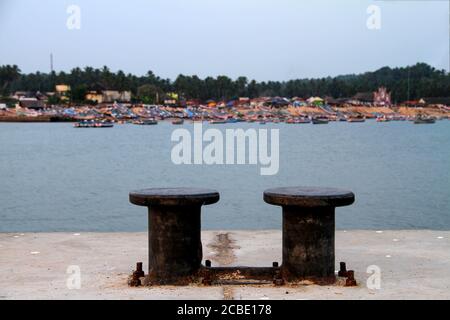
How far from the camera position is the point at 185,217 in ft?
27.7

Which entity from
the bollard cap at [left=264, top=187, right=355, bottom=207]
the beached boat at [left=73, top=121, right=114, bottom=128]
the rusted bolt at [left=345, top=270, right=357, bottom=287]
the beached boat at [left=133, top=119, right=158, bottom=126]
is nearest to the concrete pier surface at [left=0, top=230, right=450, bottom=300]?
the rusted bolt at [left=345, top=270, right=357, bottom=287]

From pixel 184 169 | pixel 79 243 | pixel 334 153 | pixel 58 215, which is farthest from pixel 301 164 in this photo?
pixel 79 243

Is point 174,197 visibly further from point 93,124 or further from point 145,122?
point 145,122

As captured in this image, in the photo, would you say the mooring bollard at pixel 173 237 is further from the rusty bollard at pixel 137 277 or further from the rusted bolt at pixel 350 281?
the rusted bolt at pixel 350 281

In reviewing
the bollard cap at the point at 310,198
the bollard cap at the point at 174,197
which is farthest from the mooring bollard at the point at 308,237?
the bollard cap at the point at 174,197

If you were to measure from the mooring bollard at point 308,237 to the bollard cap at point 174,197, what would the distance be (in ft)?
2.38

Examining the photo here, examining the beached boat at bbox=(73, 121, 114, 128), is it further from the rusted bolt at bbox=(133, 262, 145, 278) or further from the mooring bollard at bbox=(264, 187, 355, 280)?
the mooring bollard at bbox=(264, 187, 355, 280)

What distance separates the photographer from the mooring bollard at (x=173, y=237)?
8.40 m

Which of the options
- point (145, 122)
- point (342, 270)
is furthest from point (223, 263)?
point (145, 122)

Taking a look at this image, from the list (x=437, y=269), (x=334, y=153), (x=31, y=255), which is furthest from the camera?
(x=334, y=153)

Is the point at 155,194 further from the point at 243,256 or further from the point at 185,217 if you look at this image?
the point at 243,256

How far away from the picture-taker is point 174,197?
27.1ft

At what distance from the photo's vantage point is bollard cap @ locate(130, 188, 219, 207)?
8242 millimetres
